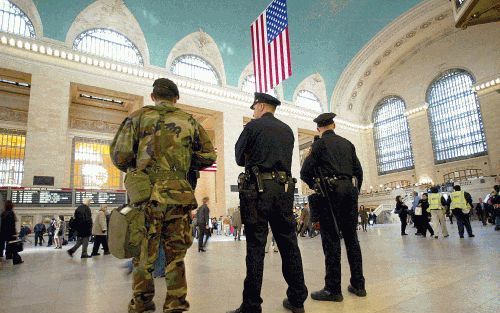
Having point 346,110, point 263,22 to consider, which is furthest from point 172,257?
point 346,110

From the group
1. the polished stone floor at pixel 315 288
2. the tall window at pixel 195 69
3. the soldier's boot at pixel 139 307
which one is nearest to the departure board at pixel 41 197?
the tall window at pixel 195 69

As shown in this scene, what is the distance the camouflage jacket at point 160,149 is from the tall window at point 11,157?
19.2 meters

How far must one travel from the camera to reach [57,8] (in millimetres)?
15016

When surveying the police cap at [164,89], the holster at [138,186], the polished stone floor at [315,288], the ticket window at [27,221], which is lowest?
the polished stone floor at [315,288]

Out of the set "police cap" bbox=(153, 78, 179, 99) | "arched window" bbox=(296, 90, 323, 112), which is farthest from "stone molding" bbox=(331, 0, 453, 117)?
"police cap" bbox=(153, 78, 179, 99)

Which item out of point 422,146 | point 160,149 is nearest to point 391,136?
point 422,146

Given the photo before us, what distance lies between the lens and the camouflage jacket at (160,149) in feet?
6.82

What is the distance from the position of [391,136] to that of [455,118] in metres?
5.56

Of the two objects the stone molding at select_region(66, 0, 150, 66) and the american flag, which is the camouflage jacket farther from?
the stone molding at select_region(66, 0, 150, 66)

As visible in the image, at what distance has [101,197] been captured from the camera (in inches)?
579

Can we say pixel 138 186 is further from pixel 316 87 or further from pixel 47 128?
pixel 316 87

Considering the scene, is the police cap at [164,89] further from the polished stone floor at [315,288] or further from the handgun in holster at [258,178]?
the polished stone floor at [315,288]

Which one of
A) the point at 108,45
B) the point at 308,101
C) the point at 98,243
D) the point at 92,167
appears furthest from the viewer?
the point at 308,101

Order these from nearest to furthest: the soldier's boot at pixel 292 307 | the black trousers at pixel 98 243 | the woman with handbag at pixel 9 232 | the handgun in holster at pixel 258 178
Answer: the soldier's boot at pixel 292 307 < the handgun in holster at pixel 258 178 < the woman with handbag at pixel 9 232 < the black trousers at pixel 98 243
